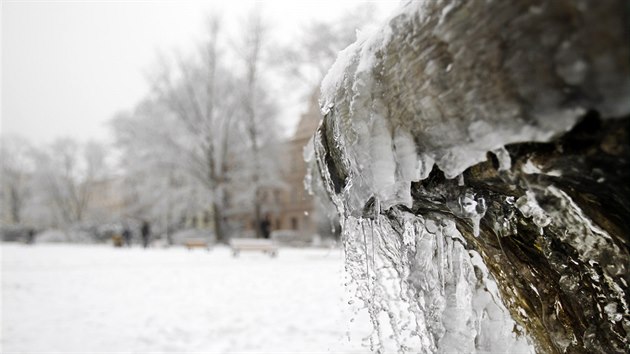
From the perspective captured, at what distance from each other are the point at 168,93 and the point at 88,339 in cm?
2199

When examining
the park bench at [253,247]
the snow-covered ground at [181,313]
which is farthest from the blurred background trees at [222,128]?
the snow-covered ground at [181,313]

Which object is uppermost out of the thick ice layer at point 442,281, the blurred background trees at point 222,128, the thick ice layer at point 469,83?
the blurred background trees at point 222,128

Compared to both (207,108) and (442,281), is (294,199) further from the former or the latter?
(442,281)

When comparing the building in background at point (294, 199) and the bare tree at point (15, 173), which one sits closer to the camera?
the building in background at point (294, 199)

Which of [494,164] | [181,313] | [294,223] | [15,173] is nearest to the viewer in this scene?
[494,164]

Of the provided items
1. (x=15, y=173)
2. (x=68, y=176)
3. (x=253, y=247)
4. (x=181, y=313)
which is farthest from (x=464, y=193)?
(x=15, y=173)

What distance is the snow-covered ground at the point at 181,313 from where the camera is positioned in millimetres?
4254

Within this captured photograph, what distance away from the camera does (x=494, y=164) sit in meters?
1.18

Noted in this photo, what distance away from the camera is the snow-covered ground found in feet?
14.0

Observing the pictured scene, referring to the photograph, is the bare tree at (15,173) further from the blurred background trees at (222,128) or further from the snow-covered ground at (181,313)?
the snow-covered ground at (181,313)

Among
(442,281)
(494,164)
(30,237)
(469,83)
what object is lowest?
(442,281)

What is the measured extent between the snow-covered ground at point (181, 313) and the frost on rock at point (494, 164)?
0.97 metres

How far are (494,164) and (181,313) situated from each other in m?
5.44

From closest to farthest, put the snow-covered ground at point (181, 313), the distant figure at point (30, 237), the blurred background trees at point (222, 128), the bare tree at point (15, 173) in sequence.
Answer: the snow-covered ground at point (181, 313) < the blurred background trees at point (222, 128) < the distant figure at point (30, 237) < the bare tree at point (15, 173)
